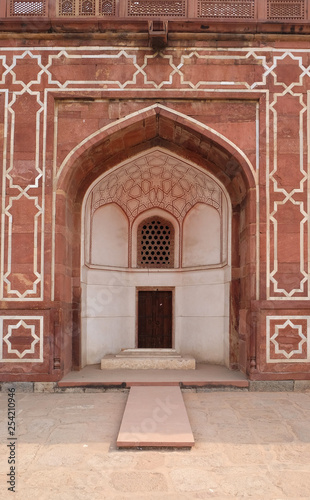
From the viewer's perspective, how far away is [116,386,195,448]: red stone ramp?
422 cm

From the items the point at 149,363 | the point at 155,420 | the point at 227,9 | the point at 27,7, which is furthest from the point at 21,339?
the point at 227,9

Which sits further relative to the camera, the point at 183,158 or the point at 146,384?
the point at 183,158

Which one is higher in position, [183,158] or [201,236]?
[183,158]

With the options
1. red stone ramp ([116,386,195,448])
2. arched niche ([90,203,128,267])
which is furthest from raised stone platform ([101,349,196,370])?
arched niche ([90,203,128,267])

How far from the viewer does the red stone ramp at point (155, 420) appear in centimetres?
422

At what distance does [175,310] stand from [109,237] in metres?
1.84

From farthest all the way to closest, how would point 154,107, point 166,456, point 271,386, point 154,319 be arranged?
point 154,319
point 154,107
point 271,386
point 166,456

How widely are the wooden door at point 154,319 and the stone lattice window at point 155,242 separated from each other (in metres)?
0.60

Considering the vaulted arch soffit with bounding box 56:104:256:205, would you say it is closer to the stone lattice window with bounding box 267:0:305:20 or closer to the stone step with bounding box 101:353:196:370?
the stone lattice window with bounding box 267:0:305:20

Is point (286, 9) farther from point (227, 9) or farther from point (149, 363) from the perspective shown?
point (149, 363)

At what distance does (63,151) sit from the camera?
6875 mm

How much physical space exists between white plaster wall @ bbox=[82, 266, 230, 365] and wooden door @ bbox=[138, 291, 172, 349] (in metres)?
0.17

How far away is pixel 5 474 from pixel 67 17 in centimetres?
599

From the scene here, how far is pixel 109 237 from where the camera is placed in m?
8.67
